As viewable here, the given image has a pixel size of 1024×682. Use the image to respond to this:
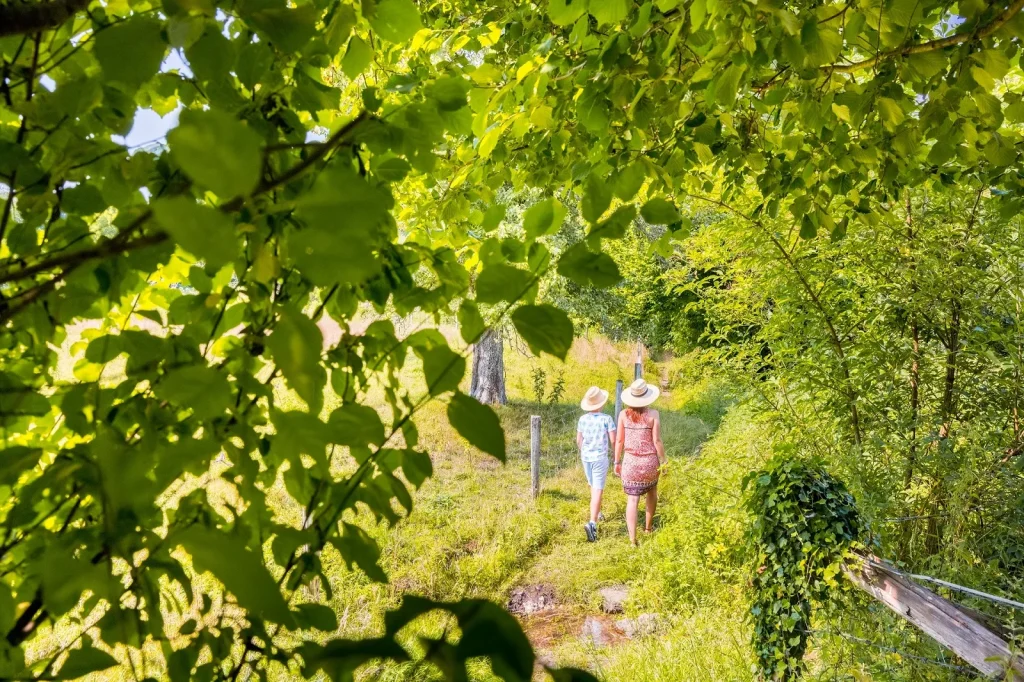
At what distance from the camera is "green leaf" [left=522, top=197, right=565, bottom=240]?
1.77 ft

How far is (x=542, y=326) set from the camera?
49 centimetres

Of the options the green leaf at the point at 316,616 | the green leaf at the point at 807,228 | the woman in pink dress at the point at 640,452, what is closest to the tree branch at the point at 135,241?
the green leaf at the point at 316,616

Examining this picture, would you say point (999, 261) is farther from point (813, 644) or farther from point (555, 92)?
point (555, 92)

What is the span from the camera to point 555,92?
1.39 metres

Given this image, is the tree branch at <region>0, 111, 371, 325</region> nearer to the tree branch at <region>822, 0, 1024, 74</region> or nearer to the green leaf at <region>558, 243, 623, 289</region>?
the green leaf at <region>558, 243, 623, 289</region>

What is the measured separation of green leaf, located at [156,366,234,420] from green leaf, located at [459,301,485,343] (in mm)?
235

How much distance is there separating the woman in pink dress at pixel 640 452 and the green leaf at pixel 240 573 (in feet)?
18.8

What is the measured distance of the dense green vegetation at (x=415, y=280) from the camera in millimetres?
389

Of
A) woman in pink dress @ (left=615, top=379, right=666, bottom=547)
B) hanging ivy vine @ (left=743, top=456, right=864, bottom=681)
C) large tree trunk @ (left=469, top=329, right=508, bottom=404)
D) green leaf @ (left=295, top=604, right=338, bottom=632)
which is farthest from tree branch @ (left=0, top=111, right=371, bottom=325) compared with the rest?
large tree trunk @ (left=469, top=329, right=508, bottom=404)

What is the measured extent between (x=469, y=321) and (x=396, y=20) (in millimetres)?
405

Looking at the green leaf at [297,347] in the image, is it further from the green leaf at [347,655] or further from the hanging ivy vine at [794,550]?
the hanging ivy vine at [794,550]

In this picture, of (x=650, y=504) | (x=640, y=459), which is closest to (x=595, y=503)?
(x=650, y=504)

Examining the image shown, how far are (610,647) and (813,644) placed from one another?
1.45 m

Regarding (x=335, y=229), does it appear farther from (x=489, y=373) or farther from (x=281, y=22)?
(x=489, y=373)
